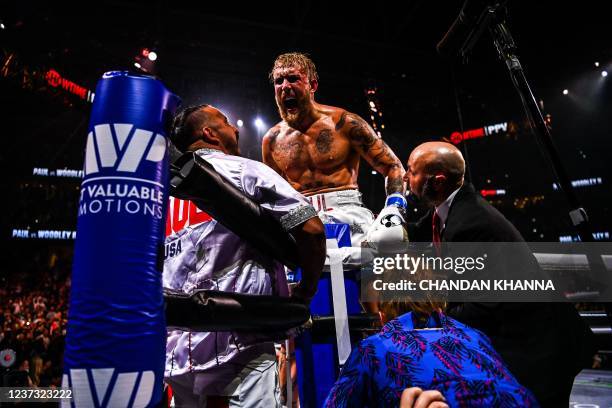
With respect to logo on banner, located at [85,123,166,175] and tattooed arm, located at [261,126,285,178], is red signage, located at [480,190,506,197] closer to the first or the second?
tattooed arm, located at [261,126,285,178]

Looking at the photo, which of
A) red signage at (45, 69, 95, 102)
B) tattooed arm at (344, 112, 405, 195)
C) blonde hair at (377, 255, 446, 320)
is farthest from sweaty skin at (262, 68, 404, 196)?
red signage at (45, 69, 95, 102)

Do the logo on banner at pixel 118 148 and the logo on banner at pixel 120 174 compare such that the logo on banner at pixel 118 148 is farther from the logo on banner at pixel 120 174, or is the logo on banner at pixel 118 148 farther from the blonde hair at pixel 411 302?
the blonde hair at pixel 411 302

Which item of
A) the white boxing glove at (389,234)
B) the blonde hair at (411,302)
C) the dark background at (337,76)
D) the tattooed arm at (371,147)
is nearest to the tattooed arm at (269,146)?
the tattooed arm at (371,147)

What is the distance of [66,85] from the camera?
27.3 ft

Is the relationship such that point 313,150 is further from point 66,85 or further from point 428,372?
point 66,85

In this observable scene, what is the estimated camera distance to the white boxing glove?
2.17m

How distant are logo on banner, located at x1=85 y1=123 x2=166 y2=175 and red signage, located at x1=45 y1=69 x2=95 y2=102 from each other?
27.2 ft

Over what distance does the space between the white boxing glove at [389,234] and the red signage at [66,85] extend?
7.65 meters

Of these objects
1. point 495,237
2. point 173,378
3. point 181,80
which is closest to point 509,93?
point 181,80

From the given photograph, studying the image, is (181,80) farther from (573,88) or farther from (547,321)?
(573,88)

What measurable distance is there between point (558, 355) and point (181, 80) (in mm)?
10282

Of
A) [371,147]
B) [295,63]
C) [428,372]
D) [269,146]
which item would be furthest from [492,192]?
[428,372]

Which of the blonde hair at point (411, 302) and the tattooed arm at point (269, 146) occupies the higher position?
the tattooed arm at point (269, 146)

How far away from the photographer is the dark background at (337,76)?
841cm
